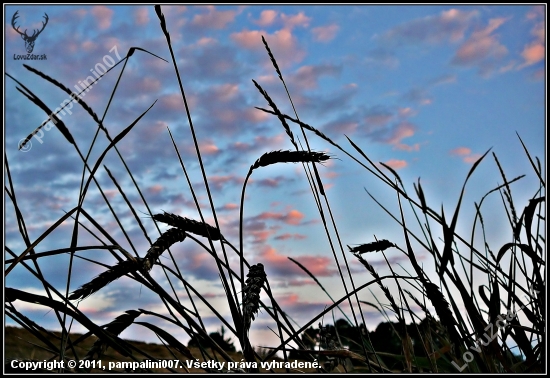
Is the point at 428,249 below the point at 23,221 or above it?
below

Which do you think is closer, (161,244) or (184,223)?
(161,244)

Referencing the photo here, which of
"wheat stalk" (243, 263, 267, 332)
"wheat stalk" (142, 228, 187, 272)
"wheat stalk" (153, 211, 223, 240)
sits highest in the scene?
"wheat stalk" (153, 211, 223, 240)

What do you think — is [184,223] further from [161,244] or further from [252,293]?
[252,293]

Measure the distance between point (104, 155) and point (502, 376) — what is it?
1.23 metres

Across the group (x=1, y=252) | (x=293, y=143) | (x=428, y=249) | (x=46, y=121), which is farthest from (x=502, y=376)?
(x=46, y=121)

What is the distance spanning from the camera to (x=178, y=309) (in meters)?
1.25

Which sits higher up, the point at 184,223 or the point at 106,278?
the point at 184,223

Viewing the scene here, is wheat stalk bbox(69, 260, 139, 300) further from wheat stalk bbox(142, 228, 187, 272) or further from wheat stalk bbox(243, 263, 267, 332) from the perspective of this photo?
wheat stalk bbox(243, 263, 267, 332)

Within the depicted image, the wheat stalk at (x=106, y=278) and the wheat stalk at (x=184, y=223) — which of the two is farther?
the wheat stalk at (x=184, y=223)

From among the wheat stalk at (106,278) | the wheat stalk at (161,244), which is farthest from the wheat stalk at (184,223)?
the wheat stalk at (106,278)

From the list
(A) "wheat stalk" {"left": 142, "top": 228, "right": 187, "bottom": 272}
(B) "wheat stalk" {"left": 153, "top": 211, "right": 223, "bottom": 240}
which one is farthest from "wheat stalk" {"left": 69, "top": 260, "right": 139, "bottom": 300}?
(B) "wheat stalk" {"left": 153, "top": 211, "right": 223, "bottom": 240}

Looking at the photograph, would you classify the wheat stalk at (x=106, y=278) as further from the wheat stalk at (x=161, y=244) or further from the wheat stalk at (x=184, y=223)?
the wheat stalk at (x=184, y=223)

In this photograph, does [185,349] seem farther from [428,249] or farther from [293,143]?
[428,249]

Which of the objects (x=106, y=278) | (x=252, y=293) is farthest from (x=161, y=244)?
(x=252, y=293)
